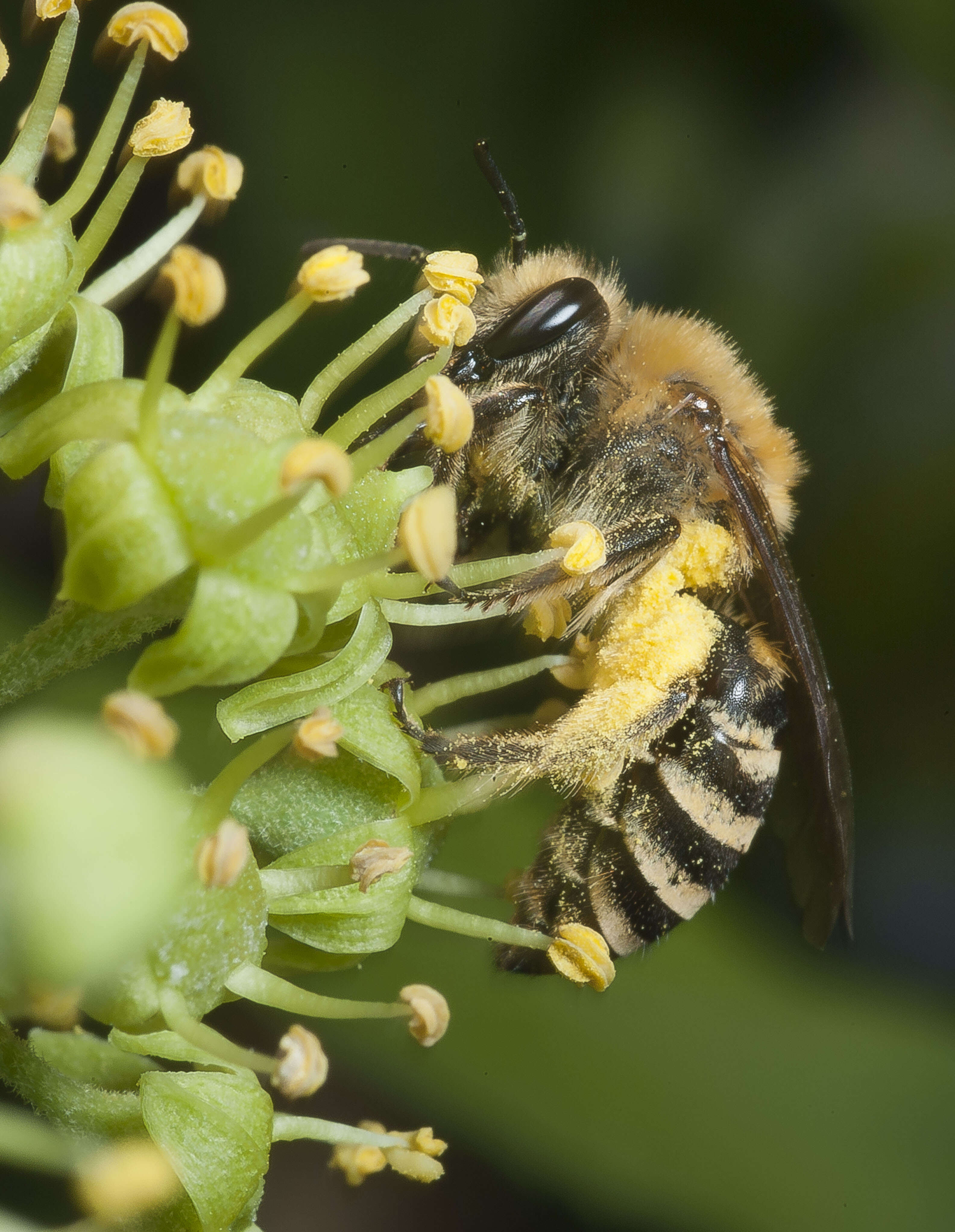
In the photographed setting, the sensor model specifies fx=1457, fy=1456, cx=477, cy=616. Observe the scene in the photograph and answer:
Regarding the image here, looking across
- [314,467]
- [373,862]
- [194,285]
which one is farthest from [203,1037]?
[194,285]

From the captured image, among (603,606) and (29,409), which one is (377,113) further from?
(29,409)

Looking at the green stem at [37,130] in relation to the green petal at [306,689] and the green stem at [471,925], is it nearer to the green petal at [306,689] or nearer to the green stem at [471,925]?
the green petal at [306,689]

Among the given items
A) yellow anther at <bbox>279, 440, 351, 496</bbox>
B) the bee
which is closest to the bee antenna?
the bee

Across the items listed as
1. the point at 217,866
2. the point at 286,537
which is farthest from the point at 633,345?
the point at 217,866

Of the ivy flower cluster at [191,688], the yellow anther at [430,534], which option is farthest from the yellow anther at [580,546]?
the yellow anther at [430,534]

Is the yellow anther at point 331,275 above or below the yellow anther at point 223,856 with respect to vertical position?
above

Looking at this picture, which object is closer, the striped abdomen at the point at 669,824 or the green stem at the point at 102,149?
the green stem at the point at 102,149

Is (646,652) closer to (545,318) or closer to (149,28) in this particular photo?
(545,318)
